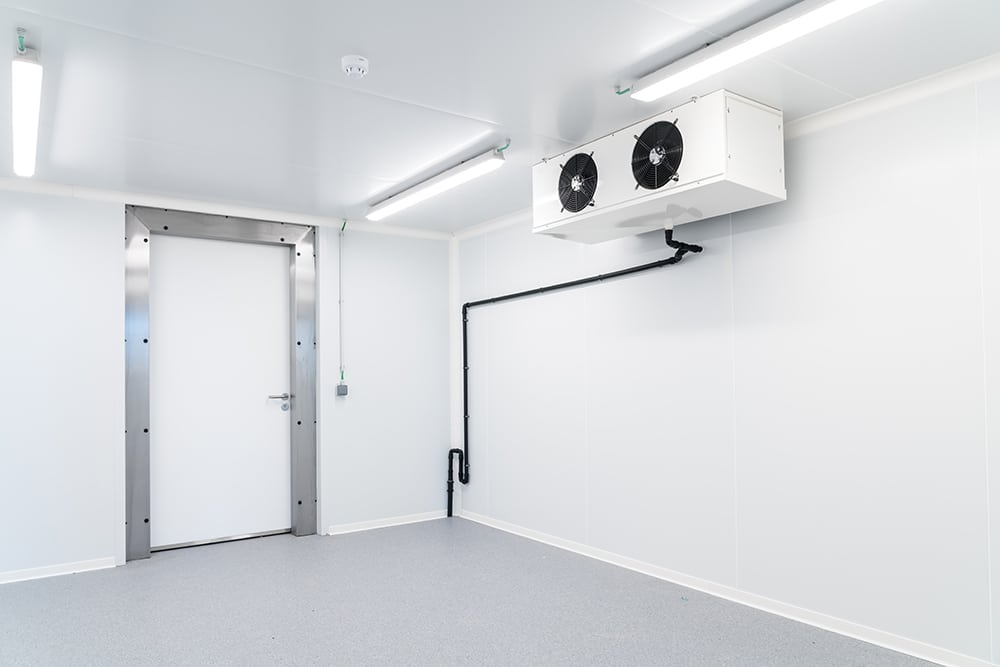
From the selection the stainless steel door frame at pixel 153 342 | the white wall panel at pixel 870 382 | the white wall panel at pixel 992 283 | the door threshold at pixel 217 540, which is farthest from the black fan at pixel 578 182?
the door threshold at pixel 217 540

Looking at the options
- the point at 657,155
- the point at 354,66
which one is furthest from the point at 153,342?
the point at 657,155

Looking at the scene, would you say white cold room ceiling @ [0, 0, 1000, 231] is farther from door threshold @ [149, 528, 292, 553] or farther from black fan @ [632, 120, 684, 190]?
door threshold @ [149, 528, 292, 553]

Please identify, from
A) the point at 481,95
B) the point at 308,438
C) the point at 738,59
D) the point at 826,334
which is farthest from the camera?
the point at 308,438

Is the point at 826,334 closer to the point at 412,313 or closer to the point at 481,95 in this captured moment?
the point at 481,95

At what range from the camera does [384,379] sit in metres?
6.02

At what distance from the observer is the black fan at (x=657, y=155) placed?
131 inches

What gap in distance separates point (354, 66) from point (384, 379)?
3539mm

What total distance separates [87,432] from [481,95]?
3692mm

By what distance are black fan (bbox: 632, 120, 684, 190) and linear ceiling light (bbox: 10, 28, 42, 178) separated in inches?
108

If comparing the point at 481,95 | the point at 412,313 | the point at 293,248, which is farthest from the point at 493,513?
the point at 481,95

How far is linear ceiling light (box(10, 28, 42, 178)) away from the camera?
2664 mm

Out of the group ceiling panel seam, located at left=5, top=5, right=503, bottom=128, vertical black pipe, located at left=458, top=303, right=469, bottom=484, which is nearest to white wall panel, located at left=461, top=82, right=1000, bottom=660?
vertical black pipe, located at left=458, top=303, right=469, bottom=484

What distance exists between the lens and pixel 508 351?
573cm

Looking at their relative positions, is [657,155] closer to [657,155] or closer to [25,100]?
[657,155]
